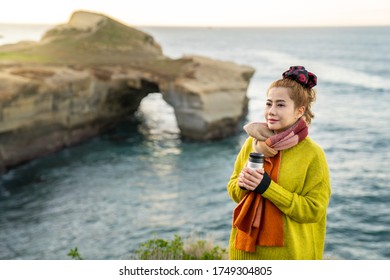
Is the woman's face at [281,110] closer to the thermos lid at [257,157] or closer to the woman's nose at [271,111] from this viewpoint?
the woman's nose at [271,111]

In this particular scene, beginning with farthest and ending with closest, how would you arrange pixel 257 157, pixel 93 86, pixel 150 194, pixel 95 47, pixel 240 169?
1. pixel 95 47
2. pixel 93 86
3. pixel 150 194
4. pixel 240 169
5. pixel 257 157

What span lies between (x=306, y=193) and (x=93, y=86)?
24943 millimetres

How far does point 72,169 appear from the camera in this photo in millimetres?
23469

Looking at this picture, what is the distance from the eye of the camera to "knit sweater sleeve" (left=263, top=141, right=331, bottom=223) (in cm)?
348

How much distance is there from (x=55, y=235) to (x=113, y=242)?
6.97 ft

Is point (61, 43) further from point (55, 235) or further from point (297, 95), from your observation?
point (297, 95)

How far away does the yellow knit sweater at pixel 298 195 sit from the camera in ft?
11.5

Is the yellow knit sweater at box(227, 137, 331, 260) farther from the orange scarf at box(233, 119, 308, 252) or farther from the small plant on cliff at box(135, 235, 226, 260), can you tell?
the small plant on cliff at box(135, 235, 226, 260)

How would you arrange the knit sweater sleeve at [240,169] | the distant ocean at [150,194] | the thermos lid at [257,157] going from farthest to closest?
the distant ocean at [150,194] < the knit sweater sleeve at [240,169] < the thermos lid at [257,157]

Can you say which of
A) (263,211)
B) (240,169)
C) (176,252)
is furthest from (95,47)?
(263,211)

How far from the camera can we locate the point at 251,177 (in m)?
3.42

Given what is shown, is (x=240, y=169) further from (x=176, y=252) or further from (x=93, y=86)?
(x=93, y=86)

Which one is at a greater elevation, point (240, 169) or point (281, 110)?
point (281, 110)

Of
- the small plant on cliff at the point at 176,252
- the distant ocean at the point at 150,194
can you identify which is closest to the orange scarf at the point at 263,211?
the small plant on cliff at the point at 176,252
